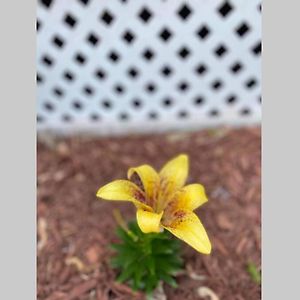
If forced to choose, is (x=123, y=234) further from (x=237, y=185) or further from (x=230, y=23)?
(x=230, y=23)

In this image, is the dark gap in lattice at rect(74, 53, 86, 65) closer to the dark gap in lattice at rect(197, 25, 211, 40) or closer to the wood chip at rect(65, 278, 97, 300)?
the dark gap in lattice at rect(197, 25, 211, 40)

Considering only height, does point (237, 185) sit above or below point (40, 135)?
below

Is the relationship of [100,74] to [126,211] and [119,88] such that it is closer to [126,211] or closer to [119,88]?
[119,88]

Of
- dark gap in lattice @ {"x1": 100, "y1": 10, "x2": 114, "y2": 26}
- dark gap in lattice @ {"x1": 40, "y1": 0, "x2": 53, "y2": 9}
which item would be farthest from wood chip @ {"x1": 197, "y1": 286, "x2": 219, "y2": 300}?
dark gap in lattice @ {"x1": 40, "y1": 0, "x2": 53, "y2": 9}

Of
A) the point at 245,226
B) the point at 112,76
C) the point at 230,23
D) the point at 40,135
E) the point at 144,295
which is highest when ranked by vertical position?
the point at 230,23

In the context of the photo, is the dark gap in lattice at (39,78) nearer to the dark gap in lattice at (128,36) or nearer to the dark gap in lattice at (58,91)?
the dark gap in lattice at (58,91)

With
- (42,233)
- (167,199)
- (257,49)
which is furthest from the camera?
(257,49)

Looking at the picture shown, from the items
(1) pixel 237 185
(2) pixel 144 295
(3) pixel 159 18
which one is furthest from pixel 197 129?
(2) pixel 144 295

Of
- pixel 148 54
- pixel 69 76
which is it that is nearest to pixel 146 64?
pixel 148 54
